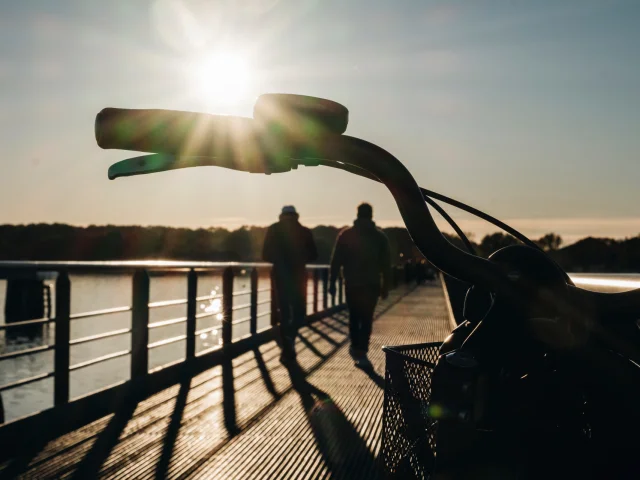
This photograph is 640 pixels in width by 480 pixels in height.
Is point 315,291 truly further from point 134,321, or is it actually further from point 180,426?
point 180,426

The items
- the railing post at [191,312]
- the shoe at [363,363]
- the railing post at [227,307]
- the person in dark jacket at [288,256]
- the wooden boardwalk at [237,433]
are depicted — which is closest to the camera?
the wooden boardwalk at [237,433]

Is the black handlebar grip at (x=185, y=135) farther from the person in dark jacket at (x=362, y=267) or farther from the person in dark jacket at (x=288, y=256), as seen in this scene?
the person in dark jacket at (x=288, y=256)

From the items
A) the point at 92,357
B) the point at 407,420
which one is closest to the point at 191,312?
the point at 407,420

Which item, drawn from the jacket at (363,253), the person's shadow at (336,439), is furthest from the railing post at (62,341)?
the jacket at (363,253)

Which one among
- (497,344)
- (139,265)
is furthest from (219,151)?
(139,265)

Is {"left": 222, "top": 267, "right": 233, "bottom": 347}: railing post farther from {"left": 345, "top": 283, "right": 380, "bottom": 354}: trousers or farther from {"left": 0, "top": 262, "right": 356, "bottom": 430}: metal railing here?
{"left": 345, "top": 283, "right": 380, "bottom": 354}: trousers

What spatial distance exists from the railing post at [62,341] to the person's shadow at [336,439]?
76.9 inches

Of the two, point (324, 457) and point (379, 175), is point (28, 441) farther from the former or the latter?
point (379, 175)

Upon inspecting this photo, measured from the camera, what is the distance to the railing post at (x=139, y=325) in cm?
707

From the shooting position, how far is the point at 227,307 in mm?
9930

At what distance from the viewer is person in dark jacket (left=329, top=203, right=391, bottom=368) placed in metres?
9.48

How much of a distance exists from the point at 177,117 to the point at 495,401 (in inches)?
29.2

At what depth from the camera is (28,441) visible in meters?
4.96

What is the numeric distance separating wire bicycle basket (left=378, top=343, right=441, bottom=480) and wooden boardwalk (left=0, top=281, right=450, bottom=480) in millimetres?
2847
